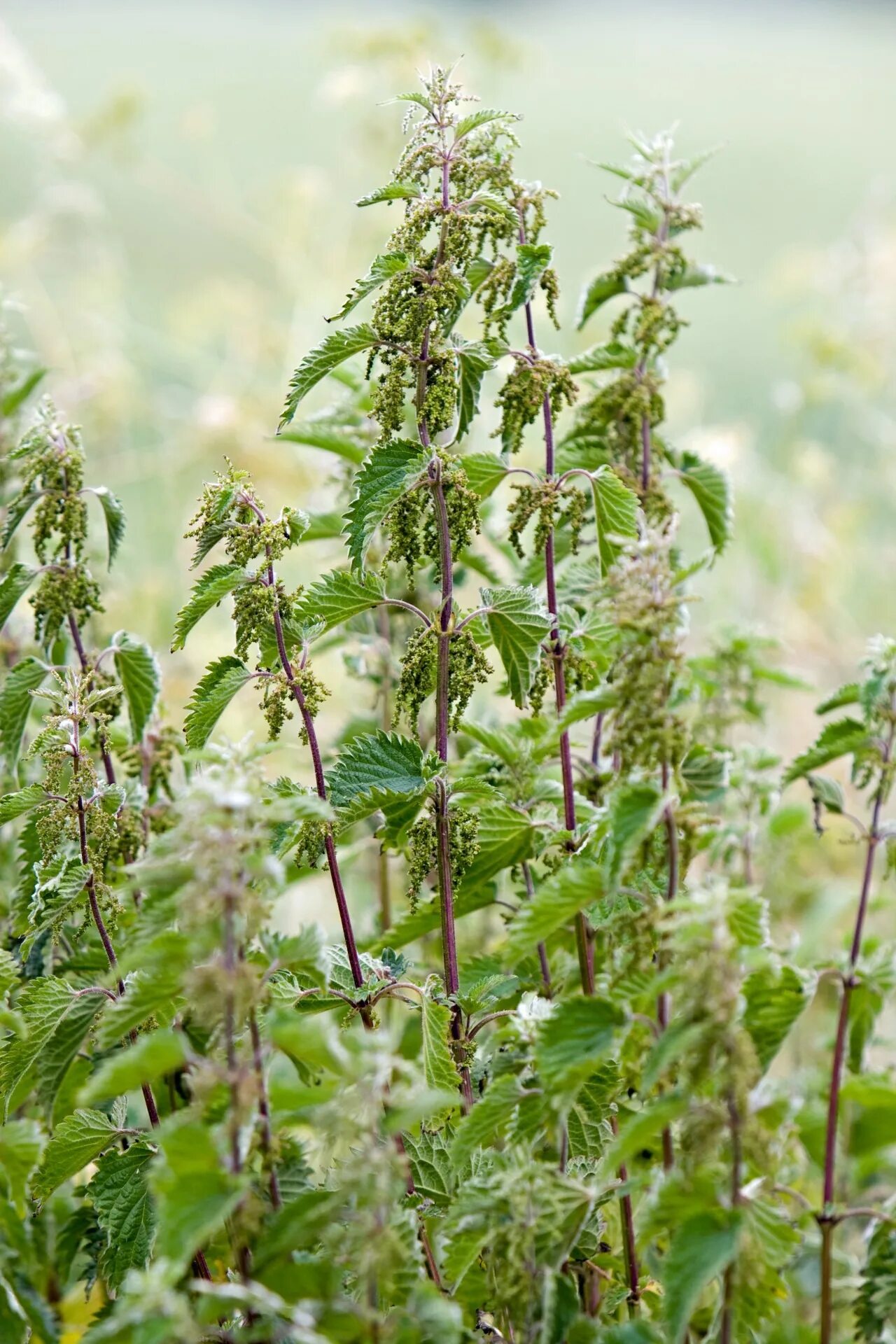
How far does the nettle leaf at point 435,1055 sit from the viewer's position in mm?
755

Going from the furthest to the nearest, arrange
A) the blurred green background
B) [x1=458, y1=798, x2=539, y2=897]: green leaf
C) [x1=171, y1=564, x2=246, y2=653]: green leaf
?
the blurred green background → [x1=458, y1=798, x2=539, y2=897]: green leaf → [x1=171, y1=564, x2=246, y2=653]: green leaf

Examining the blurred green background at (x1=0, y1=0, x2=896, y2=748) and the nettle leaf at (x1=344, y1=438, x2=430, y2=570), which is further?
the blurred green background at (x1=0, y1=0, x2=896, y2=748)

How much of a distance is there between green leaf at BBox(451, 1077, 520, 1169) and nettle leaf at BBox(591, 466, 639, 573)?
1.10 feet

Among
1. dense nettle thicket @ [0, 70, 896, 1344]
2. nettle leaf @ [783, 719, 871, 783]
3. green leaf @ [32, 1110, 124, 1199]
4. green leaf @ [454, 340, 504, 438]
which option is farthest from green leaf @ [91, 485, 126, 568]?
nettle leaf @ [783, 719, 871, 783]

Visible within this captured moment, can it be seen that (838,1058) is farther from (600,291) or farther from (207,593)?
(600,291)

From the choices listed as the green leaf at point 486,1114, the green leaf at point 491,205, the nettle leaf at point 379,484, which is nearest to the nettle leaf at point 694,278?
the green leaf at point 491,205

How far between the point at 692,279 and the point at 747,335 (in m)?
3.99

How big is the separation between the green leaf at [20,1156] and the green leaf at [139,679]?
1.07ft

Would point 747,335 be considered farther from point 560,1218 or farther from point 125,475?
point 560,1218

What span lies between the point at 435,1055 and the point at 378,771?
0.19 m

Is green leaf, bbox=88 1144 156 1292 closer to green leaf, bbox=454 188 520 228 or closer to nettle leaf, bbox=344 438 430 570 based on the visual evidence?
nettle leaf, bbox=344 438 430 570

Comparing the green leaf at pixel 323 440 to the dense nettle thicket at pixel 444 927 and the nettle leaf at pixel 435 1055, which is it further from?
the nettle leaf at pixel 435 1055

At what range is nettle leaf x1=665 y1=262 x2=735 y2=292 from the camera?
1013 millimetres

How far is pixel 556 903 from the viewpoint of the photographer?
65cm
